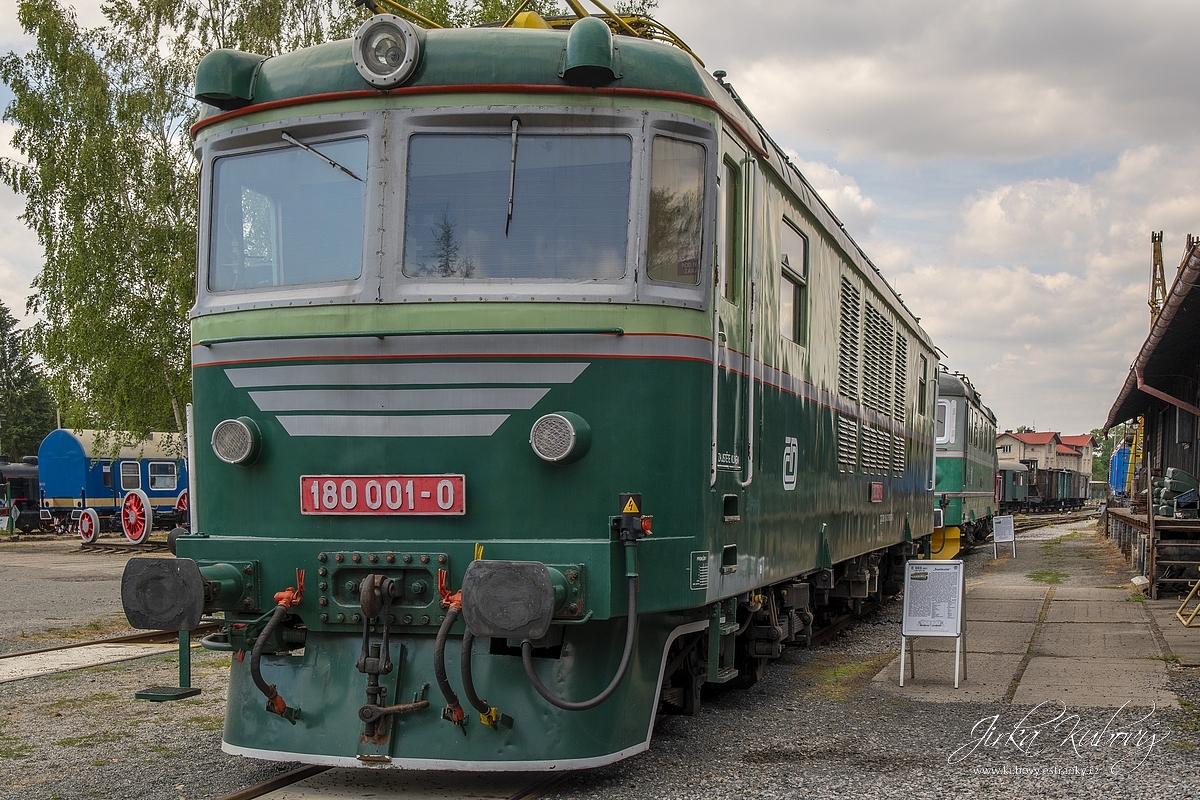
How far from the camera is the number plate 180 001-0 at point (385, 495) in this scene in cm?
519

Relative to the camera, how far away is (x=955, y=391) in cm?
2241

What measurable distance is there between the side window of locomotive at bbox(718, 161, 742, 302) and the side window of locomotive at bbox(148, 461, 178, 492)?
90.0 feet

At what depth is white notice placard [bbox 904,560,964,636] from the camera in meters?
8.28

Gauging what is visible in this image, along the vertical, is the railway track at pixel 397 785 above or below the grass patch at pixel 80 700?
above

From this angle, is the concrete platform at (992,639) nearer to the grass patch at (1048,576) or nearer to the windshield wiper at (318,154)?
the grass patch at (1048,576)

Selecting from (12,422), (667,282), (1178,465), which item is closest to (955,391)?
(1178,465)

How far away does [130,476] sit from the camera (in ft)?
99.2

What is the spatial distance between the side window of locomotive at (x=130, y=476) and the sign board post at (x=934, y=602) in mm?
25758

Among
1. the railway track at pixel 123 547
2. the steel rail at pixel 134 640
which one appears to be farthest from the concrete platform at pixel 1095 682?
the railway track at pixel 123 547

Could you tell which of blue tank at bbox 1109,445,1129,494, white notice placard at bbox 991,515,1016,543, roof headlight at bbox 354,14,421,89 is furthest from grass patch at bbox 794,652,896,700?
blue tank at bbox 1109,445,1129,494

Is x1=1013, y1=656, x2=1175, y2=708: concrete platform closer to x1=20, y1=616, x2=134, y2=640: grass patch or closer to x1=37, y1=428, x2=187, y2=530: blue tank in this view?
x1=20, y1=616, x2=134, y2=640: grass patch

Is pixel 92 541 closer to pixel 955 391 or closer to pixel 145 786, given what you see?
pixel 955 391

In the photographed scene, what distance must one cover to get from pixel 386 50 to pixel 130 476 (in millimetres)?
Answer: 27431

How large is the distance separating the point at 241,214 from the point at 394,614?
205 cm
